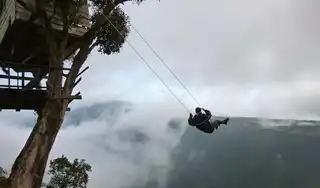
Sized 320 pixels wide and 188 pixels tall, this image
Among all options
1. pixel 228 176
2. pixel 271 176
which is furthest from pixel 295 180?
pixel 228 176

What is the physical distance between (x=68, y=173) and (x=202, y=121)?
18.1 feet

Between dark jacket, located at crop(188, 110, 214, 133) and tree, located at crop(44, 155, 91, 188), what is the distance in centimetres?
491

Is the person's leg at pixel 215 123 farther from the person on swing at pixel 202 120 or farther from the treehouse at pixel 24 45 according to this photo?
the treehouse at pixel 24 45

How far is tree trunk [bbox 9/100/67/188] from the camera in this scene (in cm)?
1206

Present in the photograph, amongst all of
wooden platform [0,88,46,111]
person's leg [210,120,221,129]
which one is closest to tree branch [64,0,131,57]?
wooden platform [0,88,46,111]

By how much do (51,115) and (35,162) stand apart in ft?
4.19

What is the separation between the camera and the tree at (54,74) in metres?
12.2

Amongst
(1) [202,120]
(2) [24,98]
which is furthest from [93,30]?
(1) [202,120]

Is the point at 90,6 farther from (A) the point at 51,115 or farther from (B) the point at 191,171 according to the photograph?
(B) the point at 191,171

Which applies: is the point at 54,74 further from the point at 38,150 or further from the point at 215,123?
the point at 215,123

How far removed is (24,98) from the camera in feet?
48.6

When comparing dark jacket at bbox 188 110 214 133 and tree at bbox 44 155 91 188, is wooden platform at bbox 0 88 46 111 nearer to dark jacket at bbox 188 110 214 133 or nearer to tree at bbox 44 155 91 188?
tree at bbox 44 155 91 188

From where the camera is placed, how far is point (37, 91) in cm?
1488

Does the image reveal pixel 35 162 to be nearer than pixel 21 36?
Yes
